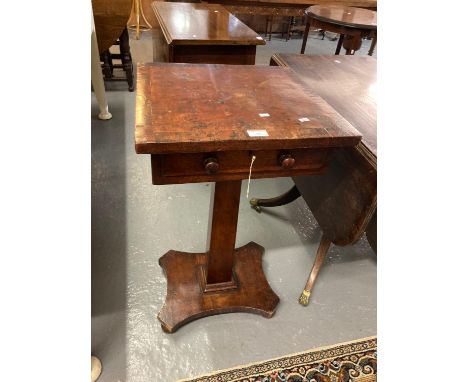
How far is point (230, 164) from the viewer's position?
0.80 m

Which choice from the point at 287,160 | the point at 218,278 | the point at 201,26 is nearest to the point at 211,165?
the point at 287,160

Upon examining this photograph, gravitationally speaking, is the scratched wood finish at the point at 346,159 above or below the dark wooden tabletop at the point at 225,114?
below

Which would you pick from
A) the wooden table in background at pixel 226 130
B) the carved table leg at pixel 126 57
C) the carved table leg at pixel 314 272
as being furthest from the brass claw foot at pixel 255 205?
the carved table leg at pixel 126 57

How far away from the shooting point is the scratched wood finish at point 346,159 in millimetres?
986

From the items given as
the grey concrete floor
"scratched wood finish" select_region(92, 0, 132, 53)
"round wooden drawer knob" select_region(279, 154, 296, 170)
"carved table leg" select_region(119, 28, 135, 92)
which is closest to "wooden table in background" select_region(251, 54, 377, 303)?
the grey concrete floor

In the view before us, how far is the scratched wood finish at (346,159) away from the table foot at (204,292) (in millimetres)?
354

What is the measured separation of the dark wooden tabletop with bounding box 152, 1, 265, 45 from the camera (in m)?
1.61

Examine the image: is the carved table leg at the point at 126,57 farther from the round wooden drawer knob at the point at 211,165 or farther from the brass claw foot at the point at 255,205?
the round wooden drawer knob at the point at 211,165

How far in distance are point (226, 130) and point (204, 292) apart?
2.51ft

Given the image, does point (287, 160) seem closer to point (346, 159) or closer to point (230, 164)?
point (230, 164)

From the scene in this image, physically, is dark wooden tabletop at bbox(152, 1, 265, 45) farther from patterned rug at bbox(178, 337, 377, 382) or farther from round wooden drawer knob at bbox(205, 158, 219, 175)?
patterned rug at bbox(178, 337, 377, 382)

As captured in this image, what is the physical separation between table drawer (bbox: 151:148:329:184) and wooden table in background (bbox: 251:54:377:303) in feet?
0.67

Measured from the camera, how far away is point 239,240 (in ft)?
5.24
